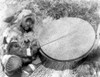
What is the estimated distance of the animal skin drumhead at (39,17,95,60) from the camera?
4.63m

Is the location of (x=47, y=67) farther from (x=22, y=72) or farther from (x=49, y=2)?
(x=49, y=2)

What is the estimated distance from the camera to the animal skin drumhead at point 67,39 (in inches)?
182

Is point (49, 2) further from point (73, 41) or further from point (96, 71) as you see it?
point (96, 71)

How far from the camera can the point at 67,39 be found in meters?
4.84

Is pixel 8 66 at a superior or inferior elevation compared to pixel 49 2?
inferior

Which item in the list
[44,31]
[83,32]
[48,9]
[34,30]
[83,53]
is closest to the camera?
[83,53]

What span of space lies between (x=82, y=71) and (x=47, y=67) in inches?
37.1

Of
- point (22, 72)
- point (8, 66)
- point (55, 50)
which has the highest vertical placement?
point (55, 50)

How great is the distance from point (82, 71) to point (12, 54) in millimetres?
1848

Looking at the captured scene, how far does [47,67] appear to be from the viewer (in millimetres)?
5305

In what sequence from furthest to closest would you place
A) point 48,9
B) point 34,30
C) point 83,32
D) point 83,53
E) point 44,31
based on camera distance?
point 48,9
point 34,30
point 44,31
point 83,32
point 83,53

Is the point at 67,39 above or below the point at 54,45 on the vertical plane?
above

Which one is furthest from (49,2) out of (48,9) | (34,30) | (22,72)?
(22,72)

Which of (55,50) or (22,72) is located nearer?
(55,50)
